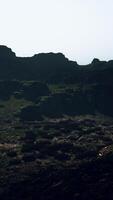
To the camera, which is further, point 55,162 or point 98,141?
point 98,141

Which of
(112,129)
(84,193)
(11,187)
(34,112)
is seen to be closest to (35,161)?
(11,187)

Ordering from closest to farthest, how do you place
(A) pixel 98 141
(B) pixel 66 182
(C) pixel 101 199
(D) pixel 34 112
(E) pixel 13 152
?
(C) pixel 101 199 < (B) pixel 66 182 < (E) pixel 13 152 < (A) pixel 98 141 < (D) pixel 34 112

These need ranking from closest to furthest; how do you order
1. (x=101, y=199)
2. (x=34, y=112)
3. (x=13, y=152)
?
(x=101, y=199)
(x=13, y=152)
(x=34, y=112)

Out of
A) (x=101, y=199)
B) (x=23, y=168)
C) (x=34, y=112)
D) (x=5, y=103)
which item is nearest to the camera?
(x=101, y=199)

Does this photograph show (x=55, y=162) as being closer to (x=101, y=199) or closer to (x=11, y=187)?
(x=11, y=187)

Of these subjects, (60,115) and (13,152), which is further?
(60,115)

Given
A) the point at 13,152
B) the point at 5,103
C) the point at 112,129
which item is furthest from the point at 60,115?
the point at 13,152

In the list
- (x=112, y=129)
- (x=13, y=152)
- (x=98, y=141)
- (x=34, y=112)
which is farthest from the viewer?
(x=34, y=112)

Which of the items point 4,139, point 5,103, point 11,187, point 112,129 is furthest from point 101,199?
point 5,103

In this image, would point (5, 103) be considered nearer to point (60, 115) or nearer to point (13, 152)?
point (60, 115)
